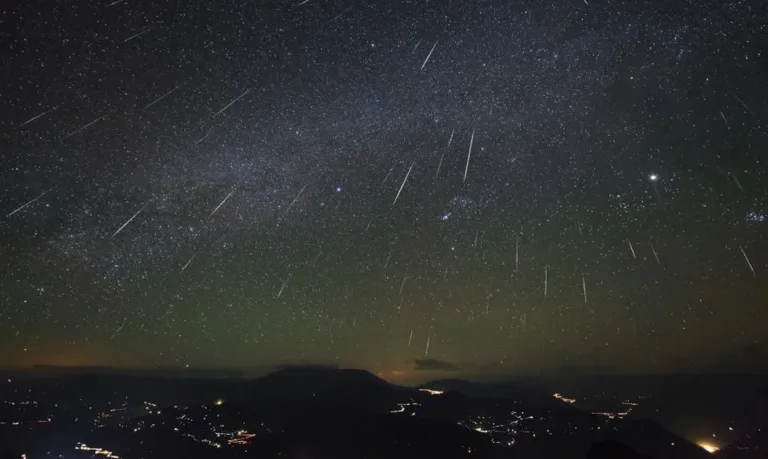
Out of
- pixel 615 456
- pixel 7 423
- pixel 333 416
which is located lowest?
pixel 7 423

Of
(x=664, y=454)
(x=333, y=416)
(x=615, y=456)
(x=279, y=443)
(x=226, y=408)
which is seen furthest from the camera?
(x=226, y=408)

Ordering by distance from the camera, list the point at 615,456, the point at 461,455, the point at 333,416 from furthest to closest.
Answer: the point at 333,416
the point at 461,455
the point at 615,456

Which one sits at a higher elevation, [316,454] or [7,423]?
[316,454]

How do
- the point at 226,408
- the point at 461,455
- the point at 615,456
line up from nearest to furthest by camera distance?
the point at 615,456 → the point at 461,455 → the point at 226,408

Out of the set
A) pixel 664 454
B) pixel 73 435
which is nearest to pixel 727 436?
pixel 664 454

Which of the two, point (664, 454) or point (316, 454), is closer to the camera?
point (316, 454)

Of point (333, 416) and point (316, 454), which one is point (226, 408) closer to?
point (333, 416)

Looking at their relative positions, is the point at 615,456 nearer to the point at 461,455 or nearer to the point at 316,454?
the point at 461,455

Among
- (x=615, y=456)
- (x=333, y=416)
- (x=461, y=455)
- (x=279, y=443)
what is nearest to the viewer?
(x=615, y=456)

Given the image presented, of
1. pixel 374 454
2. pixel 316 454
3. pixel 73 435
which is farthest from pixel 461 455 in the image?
pixel 73 435
